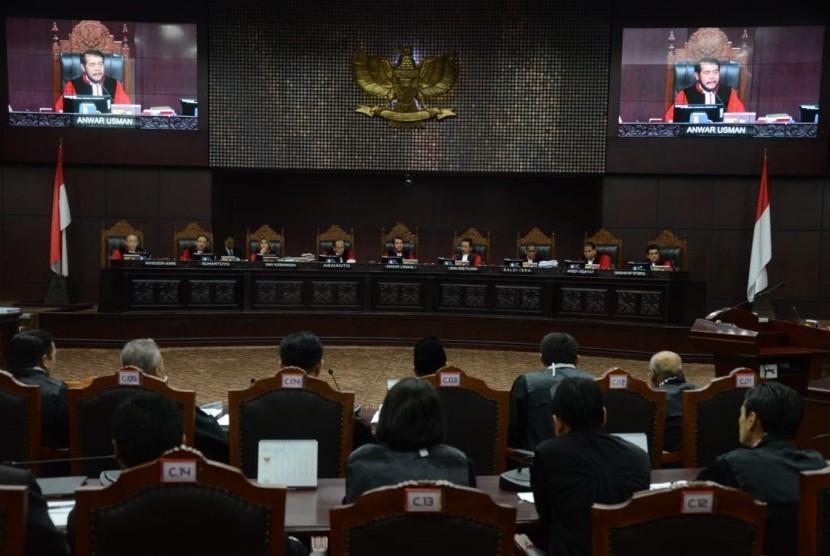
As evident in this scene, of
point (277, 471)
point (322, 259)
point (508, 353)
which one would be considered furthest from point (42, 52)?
point (277, 471)

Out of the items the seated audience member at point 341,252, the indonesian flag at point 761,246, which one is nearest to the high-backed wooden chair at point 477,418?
the seated audience member at point 341,252

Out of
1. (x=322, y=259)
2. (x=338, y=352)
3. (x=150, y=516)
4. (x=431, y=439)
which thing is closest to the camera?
(x=150, y=516)

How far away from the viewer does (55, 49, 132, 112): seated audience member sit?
11.2m

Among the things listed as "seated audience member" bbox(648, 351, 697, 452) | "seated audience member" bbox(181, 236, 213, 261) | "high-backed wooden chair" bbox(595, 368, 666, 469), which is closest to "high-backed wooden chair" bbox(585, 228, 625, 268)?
"seated audience member" bbox(181, 236, 213, 261)

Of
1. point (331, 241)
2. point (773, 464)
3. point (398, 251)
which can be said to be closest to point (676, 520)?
point (773, 464)

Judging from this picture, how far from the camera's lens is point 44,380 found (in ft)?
11.6

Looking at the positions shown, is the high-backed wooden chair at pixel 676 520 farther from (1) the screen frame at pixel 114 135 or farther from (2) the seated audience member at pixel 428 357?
(1) the screen frame at pixel 114 135

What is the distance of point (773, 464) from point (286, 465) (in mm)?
1483

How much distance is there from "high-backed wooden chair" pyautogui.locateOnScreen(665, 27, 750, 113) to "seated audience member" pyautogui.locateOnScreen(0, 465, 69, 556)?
10606mm

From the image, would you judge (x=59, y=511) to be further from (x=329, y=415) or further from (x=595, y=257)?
(x=595, y=257)

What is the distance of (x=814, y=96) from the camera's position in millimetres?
10797

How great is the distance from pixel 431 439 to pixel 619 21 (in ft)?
32.8

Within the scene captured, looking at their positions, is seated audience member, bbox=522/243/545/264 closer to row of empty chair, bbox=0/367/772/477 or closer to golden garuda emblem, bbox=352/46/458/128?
golden garuda emblem, bbox=352/46/458/128

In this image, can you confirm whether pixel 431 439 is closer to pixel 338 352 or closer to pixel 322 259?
pixel 338 352
